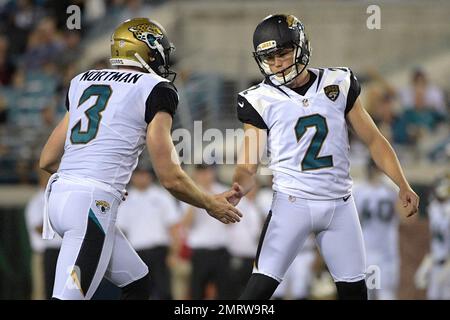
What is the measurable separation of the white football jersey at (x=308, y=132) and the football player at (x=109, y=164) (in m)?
0.42

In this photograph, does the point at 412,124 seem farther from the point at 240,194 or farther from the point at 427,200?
the point at 240,194

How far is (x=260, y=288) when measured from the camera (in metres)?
6.27

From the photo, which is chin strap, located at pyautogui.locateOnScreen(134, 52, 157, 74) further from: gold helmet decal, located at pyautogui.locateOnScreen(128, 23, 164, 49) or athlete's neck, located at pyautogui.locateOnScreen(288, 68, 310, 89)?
athlete's neck, located at pyautogui.locateOnScreen(288, 68, 310, 89)

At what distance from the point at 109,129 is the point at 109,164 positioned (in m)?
0.19

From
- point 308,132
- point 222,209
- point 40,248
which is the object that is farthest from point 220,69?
point 222,209

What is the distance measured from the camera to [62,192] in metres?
6.11

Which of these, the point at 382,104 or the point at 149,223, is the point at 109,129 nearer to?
the point at 149,223

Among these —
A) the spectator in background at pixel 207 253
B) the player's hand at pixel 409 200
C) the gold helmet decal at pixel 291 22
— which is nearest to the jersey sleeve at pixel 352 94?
the gold helmet decal at pixel 291 22

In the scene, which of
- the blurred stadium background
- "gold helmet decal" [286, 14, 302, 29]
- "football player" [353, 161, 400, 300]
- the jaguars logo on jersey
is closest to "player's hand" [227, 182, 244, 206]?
the jaguars logo on jersey

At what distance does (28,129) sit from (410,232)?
451 centimetres

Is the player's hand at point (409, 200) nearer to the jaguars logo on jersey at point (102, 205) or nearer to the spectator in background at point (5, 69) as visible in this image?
the jaguars logo on jersey at point (102, 205)

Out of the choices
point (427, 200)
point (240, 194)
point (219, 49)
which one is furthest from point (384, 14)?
point (240, 194)

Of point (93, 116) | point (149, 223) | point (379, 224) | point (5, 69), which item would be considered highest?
point (93, 116)

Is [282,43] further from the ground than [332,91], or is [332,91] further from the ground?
[282,43]
